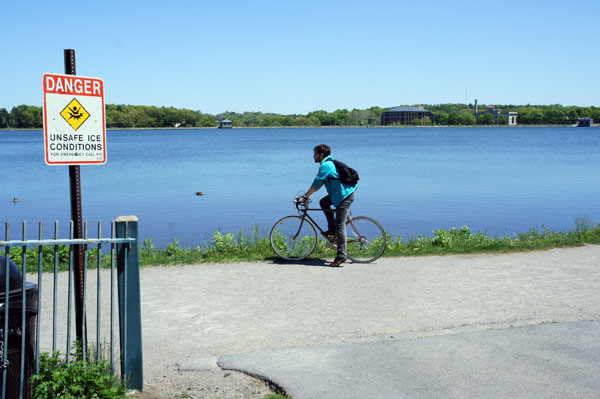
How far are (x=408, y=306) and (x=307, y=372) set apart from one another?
2.46 meters

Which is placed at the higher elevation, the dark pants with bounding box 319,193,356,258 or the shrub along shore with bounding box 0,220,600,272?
the dark pants with bounding box 319,193,356,258

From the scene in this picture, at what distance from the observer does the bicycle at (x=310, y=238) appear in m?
10.1

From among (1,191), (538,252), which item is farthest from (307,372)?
(1,191)

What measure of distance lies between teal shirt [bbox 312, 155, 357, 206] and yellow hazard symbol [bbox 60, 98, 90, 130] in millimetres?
5139

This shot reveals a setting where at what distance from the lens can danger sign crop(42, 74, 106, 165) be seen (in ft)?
15.0

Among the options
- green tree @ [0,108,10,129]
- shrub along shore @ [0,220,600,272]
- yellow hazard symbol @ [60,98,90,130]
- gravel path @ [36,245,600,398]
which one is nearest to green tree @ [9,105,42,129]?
green tree @ [0,108,10,129]

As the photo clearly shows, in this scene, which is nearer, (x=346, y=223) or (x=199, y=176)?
(x=346, y=223)

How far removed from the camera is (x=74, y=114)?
15.5 feet

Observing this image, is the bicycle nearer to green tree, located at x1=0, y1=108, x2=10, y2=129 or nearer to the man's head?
the man's head

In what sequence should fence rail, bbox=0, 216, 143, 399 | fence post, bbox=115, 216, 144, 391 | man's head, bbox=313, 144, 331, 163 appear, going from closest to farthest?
1. fence rail, bbox=0, 216, 143, 399
2. fence post, bbox=115, 216, 144, 391
3. man's head, bbox=313, 144, 331, 163

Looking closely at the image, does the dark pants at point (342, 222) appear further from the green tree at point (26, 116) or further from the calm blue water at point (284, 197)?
the green tree at point (26, 116)

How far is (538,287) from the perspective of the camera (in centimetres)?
786

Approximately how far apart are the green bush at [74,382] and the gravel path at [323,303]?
42 cm

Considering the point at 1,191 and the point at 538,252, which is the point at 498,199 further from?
the point at 1,191
